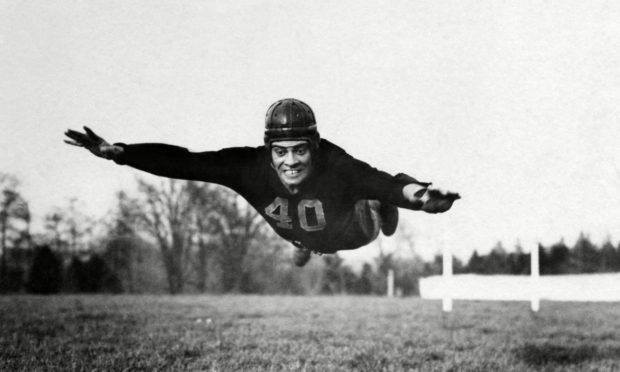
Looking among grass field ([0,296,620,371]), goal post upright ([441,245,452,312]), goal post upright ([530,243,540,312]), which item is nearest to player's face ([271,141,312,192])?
grass field ([0,296,620,371])

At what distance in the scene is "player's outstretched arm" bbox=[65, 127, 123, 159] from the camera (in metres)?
4.19

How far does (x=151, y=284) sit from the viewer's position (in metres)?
46.6

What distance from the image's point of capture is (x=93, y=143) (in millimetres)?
4230

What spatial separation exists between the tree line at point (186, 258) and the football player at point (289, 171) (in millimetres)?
27715

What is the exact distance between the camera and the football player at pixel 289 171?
13.9 feet

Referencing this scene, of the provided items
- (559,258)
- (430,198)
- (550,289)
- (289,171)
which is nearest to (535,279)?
(550,289)

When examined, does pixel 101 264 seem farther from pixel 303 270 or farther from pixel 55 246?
pixel 303 270

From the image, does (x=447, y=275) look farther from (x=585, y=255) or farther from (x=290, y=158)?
(x=585, y=255)

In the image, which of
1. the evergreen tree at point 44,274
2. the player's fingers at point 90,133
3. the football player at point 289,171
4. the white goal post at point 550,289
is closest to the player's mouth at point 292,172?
the football player at point 289,171

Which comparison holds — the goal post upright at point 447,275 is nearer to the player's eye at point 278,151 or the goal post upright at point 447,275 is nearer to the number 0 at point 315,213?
the number 0 at point 315,213

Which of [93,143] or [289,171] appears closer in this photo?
[93,143]

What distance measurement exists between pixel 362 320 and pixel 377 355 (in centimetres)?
460

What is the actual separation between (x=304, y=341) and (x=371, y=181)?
17.4 ft

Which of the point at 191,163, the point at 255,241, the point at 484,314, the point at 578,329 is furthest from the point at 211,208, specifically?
the point at 191,163
